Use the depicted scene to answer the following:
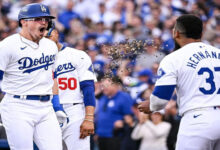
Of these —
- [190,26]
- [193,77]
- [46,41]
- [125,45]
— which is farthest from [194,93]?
[125,45]

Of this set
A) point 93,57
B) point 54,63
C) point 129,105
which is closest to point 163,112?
point 129,105

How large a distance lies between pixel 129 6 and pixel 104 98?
16.0 ft

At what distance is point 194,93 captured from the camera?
5.76 meters

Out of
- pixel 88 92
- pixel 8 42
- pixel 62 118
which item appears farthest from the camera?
pixel 88 92

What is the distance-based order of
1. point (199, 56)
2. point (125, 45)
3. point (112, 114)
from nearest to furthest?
1. point (199, 56)
2. point (125, 45)
3. point (112, 114)

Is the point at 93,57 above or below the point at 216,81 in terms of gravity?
below

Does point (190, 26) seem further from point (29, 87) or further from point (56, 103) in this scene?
point (56, 103)

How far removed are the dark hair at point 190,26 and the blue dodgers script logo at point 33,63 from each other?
5.04ft

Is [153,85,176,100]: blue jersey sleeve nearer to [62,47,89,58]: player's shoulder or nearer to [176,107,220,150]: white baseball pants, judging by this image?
[176,107,220,150]: white baseball pants

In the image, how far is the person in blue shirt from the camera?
441 inches

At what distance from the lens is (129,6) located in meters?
15.9

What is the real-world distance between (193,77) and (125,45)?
2.20 metres

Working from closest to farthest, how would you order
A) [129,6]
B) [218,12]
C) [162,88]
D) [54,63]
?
1. [162,88]
2. [54,63]
3. [218,12]
4. [129,6]

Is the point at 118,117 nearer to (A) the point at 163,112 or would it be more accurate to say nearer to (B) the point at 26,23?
(A) the point at 163,112
